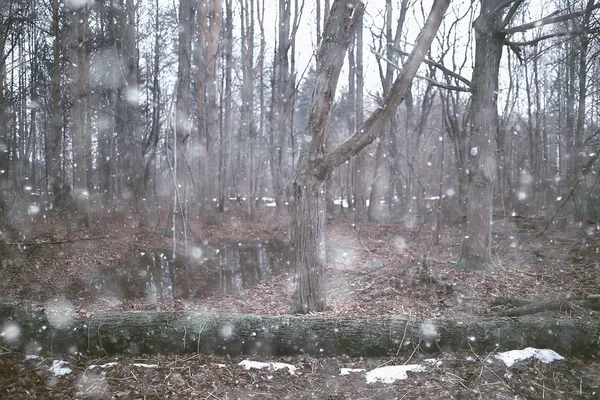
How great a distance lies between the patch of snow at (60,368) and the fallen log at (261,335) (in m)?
0.23

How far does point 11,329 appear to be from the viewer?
201 inches

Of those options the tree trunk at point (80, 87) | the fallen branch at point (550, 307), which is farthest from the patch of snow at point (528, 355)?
the tree trunk at point (80, 87)

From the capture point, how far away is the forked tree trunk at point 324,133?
632 centimetres

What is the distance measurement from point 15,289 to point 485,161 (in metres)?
9.50

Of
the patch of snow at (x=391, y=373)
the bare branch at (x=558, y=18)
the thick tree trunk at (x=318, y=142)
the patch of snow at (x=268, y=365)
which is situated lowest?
the patch of snow at (x=391, y=373)

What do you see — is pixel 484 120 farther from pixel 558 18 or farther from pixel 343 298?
pixel 343 298

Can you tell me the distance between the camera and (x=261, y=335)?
514cm

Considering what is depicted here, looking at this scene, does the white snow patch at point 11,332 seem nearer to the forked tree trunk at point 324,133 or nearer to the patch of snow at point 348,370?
the forked tree trunk at point 324,133

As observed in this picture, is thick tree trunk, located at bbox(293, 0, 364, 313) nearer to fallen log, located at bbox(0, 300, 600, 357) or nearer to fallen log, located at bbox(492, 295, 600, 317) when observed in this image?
fallen log, located at bbox(0, 300, 600, 357)

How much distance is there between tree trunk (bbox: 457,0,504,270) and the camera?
841 cm

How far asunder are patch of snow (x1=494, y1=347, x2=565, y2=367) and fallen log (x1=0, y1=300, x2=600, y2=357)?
94 millimetres

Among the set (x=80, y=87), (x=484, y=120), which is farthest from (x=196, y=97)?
(x=484, y=120)

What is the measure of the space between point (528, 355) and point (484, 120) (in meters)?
5.15

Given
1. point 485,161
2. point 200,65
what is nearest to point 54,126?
point 200,65
